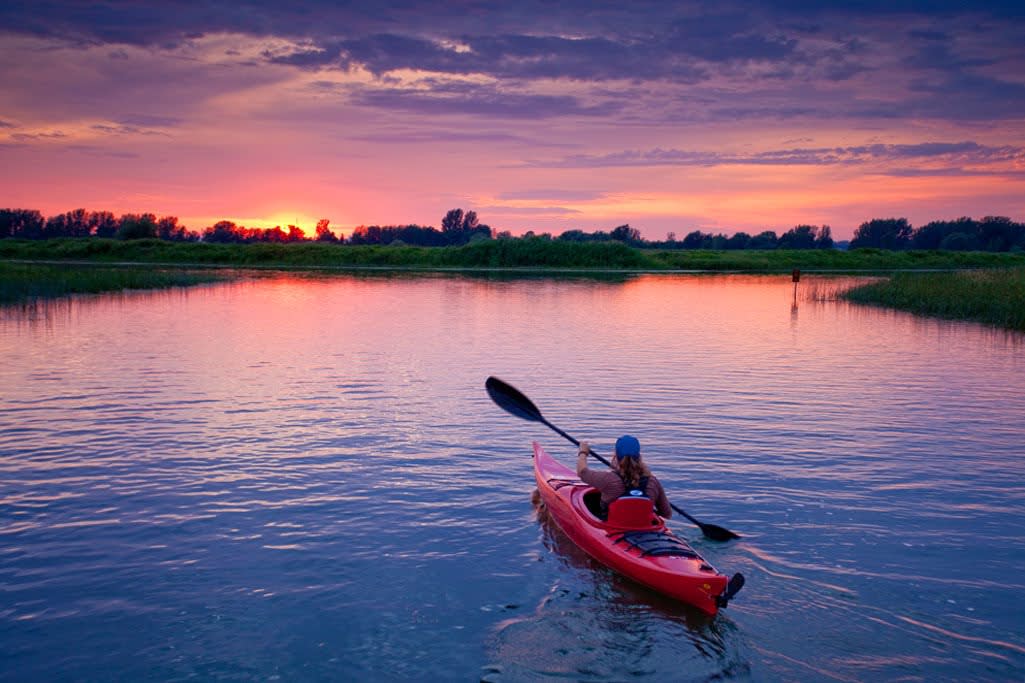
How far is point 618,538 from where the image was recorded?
29.7 feet

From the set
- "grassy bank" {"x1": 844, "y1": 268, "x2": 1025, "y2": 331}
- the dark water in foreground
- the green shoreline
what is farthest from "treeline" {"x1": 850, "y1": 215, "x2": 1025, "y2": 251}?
the dark water in foreground

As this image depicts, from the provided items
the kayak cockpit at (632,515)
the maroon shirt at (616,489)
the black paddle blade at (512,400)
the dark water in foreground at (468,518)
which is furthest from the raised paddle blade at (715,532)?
the black paddle blade at (512,400)

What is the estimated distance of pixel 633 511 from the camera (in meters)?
9.13

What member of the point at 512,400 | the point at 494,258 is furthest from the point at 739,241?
the point at 512,400

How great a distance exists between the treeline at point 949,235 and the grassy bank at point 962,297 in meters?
118

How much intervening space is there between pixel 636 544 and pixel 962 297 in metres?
34.7

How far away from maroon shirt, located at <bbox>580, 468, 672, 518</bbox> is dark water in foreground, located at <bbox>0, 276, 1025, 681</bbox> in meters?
0.74

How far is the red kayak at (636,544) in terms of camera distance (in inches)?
314

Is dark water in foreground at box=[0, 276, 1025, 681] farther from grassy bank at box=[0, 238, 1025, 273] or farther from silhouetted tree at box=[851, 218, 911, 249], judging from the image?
silhouetted tree at box=[851, 218, 911, 249]

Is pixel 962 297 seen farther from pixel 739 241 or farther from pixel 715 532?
pixel 739 241

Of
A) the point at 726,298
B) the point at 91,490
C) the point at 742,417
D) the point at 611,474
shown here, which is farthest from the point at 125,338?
the point at 726,298

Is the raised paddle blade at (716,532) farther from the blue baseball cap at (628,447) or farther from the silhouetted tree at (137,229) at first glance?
the silhouetted tree at (137,229)

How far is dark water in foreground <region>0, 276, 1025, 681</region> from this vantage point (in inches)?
295

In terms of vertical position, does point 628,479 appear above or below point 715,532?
above
